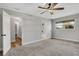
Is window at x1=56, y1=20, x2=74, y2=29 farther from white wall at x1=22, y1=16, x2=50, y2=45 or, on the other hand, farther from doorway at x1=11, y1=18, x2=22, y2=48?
doorway at x1=11, y1=18, x2=22, y2=48

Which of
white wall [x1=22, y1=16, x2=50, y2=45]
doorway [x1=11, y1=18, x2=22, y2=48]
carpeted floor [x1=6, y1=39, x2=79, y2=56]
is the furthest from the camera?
doorway [x1=11, y1=18, x2=22, y2=48]

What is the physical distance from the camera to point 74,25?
5.82 m

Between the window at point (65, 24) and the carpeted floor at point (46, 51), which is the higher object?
the window at point (65, 24)

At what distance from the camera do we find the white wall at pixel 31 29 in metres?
5.03

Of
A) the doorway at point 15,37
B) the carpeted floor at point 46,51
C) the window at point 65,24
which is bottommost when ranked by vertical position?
the carpeted floor at point 46,51

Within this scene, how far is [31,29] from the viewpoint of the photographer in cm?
557

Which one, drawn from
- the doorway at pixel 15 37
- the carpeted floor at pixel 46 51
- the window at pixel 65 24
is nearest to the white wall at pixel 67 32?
the window at pixel 65 24

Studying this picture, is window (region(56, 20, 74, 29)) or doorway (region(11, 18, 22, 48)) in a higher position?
window (region(56, 20, 74, 29))

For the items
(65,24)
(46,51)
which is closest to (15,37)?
(46,51)

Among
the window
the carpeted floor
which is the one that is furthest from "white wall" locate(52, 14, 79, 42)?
the carpeted floor

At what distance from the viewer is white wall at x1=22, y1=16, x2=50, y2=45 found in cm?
503

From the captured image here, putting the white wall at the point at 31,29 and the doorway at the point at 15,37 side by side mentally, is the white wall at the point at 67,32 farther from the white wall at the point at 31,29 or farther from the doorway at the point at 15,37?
the doorway at the point at 15,37

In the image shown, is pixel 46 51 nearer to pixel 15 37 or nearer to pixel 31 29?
pixel 31 29

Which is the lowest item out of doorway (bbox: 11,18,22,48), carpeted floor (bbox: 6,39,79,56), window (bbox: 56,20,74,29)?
carpeted floor (bbox: 6,39,79,56)
